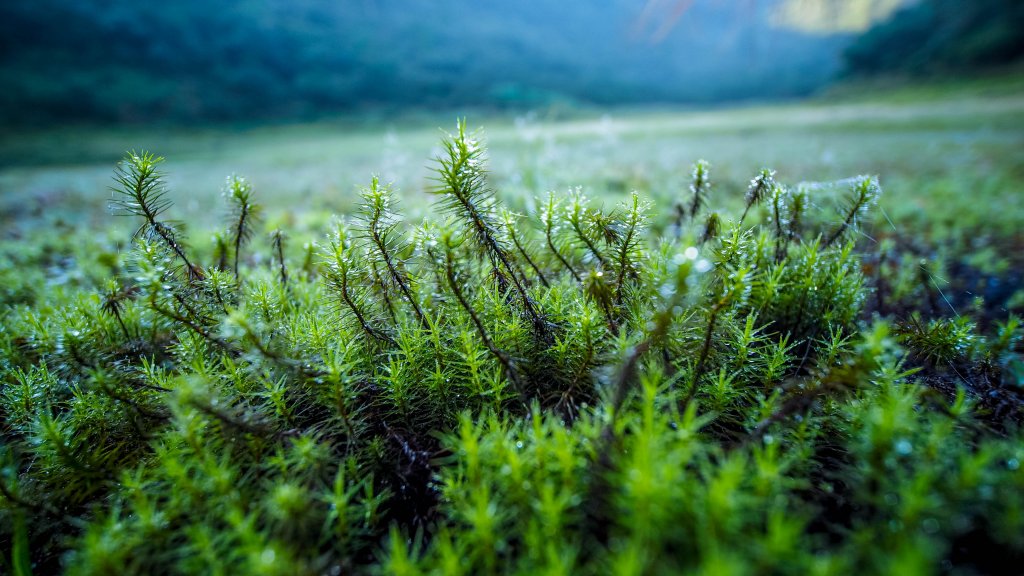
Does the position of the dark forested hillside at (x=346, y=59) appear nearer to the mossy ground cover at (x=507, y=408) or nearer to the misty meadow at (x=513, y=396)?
the misty meadow at (x=513, y=396)

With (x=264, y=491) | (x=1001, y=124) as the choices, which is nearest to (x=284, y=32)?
(x=1001, y=124)

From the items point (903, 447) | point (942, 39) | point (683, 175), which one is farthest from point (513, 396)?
point (942, 39)

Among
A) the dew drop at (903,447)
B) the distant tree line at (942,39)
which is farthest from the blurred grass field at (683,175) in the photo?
the distant tree line at (942,39)

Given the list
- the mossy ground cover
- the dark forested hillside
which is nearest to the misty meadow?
the mossy ground cover

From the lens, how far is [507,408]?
1.90 metres

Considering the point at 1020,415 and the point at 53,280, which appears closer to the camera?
the point at 1020,415

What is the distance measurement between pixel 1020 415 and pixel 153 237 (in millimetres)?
3683

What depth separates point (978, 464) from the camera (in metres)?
1.14

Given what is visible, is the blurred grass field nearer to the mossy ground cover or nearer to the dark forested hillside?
the mossy ground cover

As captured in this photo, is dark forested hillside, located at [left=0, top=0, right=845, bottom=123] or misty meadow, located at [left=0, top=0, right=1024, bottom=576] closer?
misty meadow, located at [left=0, top=0, right=1024, bottom=576]

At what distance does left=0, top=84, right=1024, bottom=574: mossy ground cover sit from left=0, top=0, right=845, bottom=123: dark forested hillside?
2588 centimetres

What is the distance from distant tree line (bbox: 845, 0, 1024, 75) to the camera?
5200 cm

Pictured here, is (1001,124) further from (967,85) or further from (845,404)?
(967,85)

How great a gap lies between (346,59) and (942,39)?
79.7 meters
